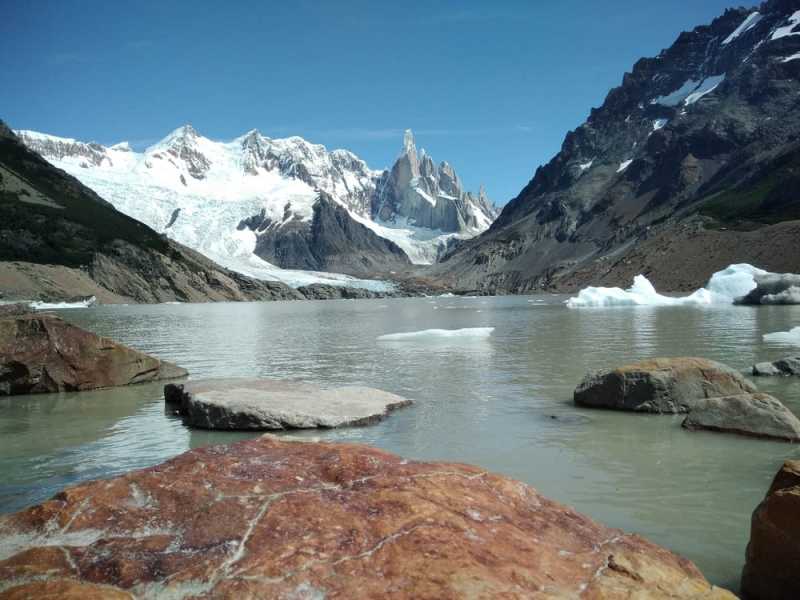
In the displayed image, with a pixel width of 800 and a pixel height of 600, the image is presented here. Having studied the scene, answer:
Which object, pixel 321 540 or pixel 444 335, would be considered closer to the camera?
pixel 321 540

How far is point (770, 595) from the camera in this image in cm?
510

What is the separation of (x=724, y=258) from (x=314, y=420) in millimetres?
132644

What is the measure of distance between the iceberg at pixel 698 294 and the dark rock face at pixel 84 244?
92088mm

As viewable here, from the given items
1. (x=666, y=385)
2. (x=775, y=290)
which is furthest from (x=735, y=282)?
(x=666, y=385)

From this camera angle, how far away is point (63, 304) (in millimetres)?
103562

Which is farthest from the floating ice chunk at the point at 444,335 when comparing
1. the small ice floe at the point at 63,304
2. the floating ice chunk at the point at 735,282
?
the small ice floe at the point at 63,304

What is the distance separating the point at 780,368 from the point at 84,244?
148m

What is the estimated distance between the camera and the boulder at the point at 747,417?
34.4ft

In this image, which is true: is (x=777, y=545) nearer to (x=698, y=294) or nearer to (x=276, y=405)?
(x=276, y=405)

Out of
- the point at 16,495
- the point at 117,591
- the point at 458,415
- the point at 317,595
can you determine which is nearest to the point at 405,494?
the point at 317,595

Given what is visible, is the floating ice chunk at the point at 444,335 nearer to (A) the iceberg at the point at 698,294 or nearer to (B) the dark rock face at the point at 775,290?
(B) the dark rock face at the point at 775,290

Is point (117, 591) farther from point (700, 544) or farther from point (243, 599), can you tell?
point (700, 544)

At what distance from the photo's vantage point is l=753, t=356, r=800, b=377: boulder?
1689 cm

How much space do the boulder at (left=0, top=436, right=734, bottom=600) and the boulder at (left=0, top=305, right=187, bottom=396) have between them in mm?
14129
